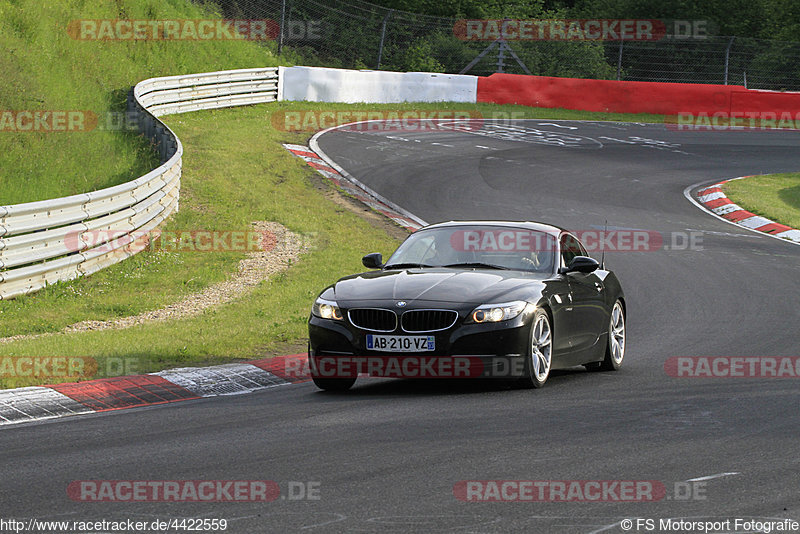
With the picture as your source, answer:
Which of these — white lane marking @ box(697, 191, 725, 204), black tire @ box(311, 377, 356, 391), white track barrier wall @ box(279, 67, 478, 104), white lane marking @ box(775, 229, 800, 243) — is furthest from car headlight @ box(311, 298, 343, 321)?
white track barrier wall @ box(279, 67, 478, 104)

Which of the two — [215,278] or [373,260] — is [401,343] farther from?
[215,278]

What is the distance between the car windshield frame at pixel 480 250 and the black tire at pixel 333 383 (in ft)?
4.26

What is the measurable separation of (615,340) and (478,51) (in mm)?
30919

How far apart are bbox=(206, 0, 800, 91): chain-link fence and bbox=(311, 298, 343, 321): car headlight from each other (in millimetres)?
28580

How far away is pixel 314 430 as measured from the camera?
23.0ft

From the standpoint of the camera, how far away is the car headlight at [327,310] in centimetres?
859

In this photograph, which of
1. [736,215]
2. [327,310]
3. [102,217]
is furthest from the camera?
[736,215]

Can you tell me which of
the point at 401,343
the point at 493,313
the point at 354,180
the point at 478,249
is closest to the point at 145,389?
the point at 401,343

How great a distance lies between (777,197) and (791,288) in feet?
31.2

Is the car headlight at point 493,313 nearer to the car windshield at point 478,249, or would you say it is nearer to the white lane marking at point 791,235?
the car windshield at point 478,249

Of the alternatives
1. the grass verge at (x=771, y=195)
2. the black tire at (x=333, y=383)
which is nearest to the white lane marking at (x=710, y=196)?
the grass verge at (x=771, y=195)

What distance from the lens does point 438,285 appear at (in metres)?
8.67

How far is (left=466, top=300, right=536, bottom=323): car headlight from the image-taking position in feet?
27.4

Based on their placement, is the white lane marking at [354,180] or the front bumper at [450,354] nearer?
the front bumper at [450,354]
